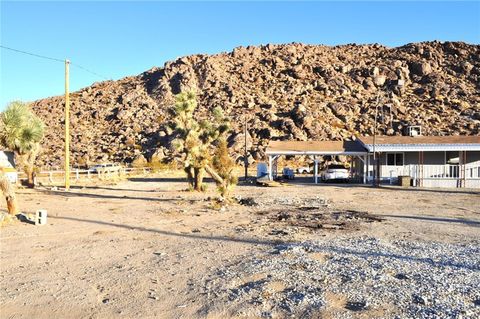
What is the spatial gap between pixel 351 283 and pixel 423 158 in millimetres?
28157

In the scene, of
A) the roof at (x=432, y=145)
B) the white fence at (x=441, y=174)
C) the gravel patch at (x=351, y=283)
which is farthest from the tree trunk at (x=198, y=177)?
the gravel patch at (x=351, y=283)

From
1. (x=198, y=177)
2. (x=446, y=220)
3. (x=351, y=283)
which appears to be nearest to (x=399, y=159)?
(x=198, y=177)

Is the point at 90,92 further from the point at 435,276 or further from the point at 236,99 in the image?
the point at 435,276

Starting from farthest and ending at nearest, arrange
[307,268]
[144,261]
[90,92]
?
[90,92] < [144,261] < [307,268]

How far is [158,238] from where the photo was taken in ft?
40.2

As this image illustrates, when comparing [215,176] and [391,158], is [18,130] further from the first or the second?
[391,158]

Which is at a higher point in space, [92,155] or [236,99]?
[236,99]

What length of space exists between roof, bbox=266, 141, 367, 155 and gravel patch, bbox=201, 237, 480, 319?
2510cm

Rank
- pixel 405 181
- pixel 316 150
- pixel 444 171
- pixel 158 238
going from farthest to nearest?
pixel 316 150
pixel 444 171
pixel 405 181
pixel 158 238

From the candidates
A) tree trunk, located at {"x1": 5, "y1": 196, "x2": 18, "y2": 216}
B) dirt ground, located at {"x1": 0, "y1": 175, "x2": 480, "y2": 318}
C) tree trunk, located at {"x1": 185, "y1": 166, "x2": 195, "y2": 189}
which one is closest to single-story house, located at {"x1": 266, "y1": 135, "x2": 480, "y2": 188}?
dirt ground, located at {"x1": 0, "y1": 175, "x2": 480, "y2": 318}

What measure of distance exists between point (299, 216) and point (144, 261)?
797cm

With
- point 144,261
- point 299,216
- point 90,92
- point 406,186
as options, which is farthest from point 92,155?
point 144,261

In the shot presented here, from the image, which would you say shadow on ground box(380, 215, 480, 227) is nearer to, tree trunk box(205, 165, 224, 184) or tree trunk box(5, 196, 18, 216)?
tree trunk box(205, 165, 224, 184)

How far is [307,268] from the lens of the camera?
8.69 metres
